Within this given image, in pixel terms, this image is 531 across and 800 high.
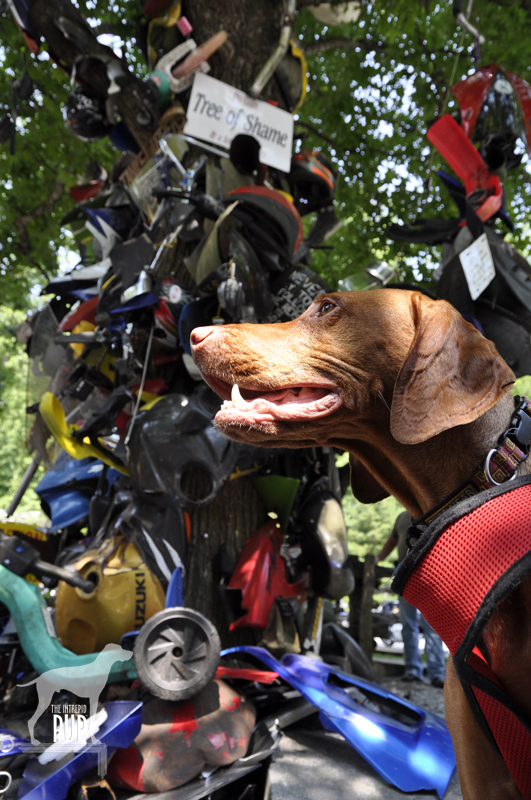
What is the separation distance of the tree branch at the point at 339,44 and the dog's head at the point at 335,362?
20.8 ft

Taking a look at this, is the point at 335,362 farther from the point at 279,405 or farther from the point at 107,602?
the point at 107,602

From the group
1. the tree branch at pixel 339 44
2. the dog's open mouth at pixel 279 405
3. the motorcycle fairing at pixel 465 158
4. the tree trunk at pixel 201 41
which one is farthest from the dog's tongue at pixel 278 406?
the tree branch at pixel 339 44

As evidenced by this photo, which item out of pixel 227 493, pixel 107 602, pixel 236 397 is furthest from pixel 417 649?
pixel 236 397

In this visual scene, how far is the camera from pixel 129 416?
417 centimetres

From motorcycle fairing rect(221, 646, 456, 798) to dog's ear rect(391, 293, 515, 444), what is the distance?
2.14 metres

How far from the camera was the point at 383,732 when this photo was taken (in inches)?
113

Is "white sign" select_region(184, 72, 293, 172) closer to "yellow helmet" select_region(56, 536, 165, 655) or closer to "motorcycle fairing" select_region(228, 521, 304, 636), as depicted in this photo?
"motorcycle fairing" select_region(228, 521, 304, 636)

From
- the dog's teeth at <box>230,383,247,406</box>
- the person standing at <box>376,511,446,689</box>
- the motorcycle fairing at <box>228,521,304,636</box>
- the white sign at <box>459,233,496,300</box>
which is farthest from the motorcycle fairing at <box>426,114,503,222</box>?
the dog's teeth at <box>230,383,247,406</box>

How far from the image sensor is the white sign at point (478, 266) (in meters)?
4.11

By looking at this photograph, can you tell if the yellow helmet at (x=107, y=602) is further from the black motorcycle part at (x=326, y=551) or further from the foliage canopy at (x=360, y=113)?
the foliage canopy at (x=360, y=113)

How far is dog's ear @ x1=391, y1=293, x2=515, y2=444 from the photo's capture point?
1292 millimetres

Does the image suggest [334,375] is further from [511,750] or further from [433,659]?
[433,659]

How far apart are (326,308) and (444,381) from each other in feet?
1.44

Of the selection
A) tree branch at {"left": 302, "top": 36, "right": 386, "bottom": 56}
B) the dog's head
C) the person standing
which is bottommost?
the person standing
